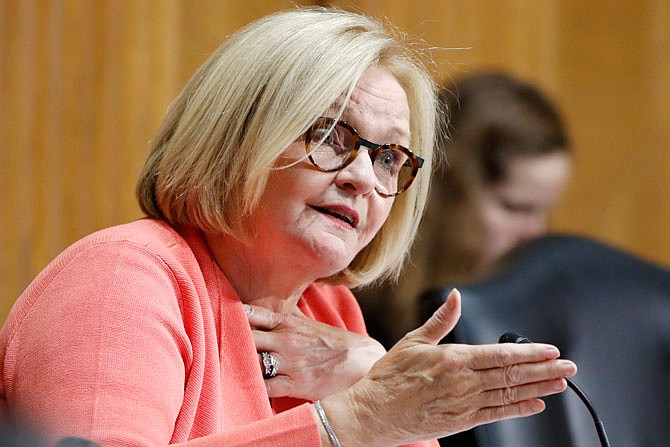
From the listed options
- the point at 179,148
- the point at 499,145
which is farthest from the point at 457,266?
the point at 179,148

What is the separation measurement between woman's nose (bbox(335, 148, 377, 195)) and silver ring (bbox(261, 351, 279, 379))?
29 cm

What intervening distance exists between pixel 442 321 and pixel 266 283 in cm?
40

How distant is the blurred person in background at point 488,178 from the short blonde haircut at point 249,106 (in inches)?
64.7

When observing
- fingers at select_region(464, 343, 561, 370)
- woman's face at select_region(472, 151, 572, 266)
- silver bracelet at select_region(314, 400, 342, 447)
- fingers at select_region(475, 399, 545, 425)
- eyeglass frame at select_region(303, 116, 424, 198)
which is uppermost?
eyeglass frame at select_region(303, 116, 424, 198)

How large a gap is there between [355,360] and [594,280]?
1.70 feet

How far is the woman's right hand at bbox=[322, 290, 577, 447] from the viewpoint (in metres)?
1.34

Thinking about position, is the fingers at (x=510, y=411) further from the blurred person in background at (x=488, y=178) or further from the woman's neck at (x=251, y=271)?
the blurred person in background at (x=488, y=178)

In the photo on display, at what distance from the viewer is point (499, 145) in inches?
138

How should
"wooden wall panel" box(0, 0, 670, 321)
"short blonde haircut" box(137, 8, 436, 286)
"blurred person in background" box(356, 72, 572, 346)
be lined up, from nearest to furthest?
"short blonde haircut" box(137, 8, 436, 286) → "wooden wall panel" box(0, 0, 670, 321) → "blurred person in background" box(356, 72, 572, 346)

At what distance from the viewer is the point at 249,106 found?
1.63 m

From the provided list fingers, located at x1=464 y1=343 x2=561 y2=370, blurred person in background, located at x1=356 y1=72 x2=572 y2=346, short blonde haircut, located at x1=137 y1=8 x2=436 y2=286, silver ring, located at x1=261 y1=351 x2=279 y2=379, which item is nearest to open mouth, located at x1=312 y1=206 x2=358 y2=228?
short blonde haircut, located at x1=137 y1=8 x2=436 y2=286

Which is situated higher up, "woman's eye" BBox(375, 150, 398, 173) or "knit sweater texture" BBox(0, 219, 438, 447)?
"woman's eye" BBox(375, 150, 398, 173)

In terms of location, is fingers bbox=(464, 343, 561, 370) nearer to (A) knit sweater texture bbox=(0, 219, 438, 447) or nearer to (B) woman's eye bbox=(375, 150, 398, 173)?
(A) knit sweater texture bbox=(0, 219, 438, 447)

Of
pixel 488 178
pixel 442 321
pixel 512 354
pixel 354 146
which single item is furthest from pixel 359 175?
pixel 488 178
